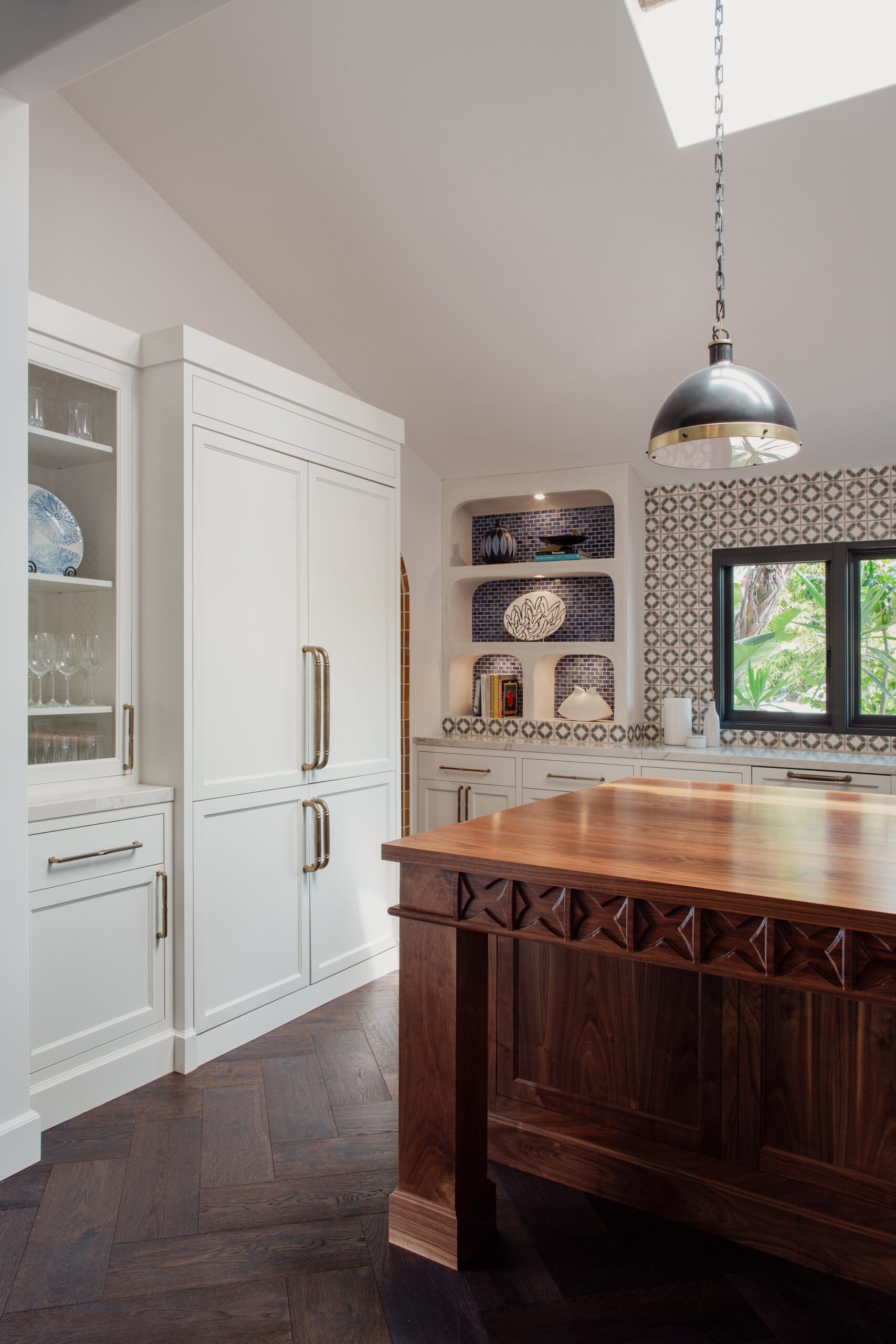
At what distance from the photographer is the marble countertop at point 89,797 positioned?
8.13 ft

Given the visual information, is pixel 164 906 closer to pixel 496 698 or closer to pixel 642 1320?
pixel 642 1320

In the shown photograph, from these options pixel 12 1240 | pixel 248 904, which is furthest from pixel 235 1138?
pixel 248 904

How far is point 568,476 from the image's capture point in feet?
16.2

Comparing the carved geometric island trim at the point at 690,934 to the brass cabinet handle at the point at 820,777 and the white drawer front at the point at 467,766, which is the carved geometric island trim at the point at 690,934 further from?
the white drawer front at the point at 467,766

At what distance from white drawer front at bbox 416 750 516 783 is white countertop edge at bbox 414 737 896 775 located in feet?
0.13

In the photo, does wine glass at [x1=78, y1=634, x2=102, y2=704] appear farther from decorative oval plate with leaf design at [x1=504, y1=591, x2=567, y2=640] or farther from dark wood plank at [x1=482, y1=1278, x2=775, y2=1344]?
decorative oval plate with leaf design at [x1=504, y1=591, x2=567, y2=640]

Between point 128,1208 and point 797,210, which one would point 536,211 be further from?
point 128,1208

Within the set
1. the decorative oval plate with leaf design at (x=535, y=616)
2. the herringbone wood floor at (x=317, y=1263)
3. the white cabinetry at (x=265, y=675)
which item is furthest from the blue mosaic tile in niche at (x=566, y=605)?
the herringbone wood floor at (x=317, y=1263)

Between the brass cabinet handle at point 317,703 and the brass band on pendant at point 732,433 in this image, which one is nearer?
the brass band on pendant at point 732,433

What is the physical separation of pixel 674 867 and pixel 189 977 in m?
1.82

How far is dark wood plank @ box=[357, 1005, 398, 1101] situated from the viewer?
279 centimetres

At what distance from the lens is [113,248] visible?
3.45 metres

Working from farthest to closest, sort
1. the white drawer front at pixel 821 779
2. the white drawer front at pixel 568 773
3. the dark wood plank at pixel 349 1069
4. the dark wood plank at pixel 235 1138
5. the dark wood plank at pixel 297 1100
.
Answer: the white drawer front at pixel 568 773, the white drawer front at pixel 821 779, the dark wood plank at pixel 349 1069, the dark wood plank at pixel 297 1100, the dark wood plank at pixel 235 1138

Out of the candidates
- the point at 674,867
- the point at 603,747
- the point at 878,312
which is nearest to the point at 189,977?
the point at 674,867
